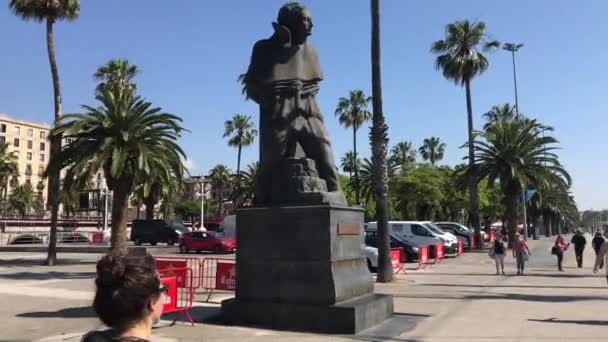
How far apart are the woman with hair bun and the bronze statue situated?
762cm

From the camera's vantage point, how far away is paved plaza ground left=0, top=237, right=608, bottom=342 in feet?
28.7

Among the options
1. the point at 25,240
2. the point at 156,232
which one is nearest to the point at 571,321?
the point at 156,232

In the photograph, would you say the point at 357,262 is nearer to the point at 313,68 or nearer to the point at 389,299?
the point at 389,299

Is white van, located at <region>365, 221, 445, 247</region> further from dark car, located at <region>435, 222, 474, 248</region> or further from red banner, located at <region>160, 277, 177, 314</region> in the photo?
red banner, located at <region>160, 277, 177, 314</region>

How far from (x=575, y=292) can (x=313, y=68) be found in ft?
31.0

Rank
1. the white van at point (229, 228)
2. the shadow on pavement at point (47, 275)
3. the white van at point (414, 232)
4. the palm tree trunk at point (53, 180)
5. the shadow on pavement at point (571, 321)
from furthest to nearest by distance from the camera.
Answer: the white van at point (229, 228), the white van at point (414, 232), the palm tree trunk at point (53, 180), the shadow on pavement at point (47, 275), the shadow on pavement at point (571, 321)

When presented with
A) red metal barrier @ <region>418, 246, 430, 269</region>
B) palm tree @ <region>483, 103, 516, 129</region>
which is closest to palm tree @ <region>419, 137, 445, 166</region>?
palm tree @ <region>483, 103, 516, 129</region>

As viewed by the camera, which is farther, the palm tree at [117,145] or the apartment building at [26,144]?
the apartment building at [26,144]

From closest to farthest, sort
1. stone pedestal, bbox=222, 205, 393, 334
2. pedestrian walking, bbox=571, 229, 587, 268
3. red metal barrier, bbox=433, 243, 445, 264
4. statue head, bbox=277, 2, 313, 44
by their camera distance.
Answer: stone pedestal, bbox=222, 205, 393, 334, statue head, bbox=277, 2, 313, 44, pedestrian walking, bbox=571, 229, 587, 268, red metal barrier, bbox=433, 243, 445, 264

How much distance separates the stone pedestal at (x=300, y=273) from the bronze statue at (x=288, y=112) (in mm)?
613

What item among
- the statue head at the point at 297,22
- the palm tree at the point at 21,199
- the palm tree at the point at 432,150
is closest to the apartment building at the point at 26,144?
the palm tree at the point at 21,199

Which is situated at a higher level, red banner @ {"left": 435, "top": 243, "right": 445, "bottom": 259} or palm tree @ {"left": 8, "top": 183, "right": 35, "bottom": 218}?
palm tree @ {"left": 8, "top": 183, "right": 35, "bottom": 218}

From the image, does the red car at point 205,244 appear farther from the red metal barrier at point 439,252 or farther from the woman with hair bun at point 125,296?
the woman with hair bun at point 125,296

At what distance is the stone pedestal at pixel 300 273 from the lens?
8930 mm
